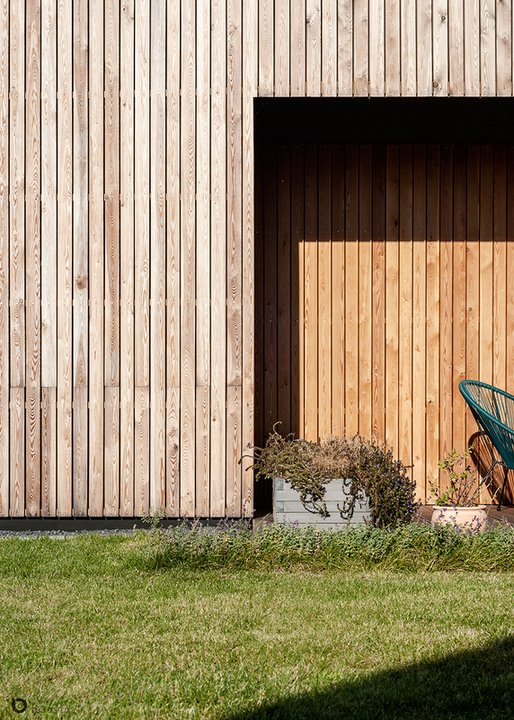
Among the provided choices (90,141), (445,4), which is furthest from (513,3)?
(90,141)

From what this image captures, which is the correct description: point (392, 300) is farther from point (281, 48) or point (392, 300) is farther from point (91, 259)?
point (91, 259)

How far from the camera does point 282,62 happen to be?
20.3ft

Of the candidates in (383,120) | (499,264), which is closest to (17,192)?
(383,120)

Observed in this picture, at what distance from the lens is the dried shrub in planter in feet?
18.9

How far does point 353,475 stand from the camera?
5852 mm

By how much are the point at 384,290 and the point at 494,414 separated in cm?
125

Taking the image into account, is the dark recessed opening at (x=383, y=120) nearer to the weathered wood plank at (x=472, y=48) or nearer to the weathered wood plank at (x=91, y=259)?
the weathered wood plank at (x=472, y=48)

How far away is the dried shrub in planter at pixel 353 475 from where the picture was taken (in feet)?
18.9

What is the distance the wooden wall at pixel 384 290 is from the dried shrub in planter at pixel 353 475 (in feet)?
4.07

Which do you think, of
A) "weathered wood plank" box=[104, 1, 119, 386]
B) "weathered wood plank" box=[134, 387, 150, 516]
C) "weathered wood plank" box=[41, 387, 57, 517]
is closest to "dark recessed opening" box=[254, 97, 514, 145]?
"weathered wood plank" box=[104, 1, 119, 386]

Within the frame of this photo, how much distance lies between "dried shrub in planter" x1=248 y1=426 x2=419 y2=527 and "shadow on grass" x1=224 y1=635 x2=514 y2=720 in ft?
7.55

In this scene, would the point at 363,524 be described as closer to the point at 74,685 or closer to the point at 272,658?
the point at 272,658

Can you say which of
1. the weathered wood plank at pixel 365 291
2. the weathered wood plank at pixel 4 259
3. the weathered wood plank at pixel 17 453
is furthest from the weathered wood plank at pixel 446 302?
the weathered wood plank at pixel 4 259

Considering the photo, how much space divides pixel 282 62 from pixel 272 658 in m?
4.05
